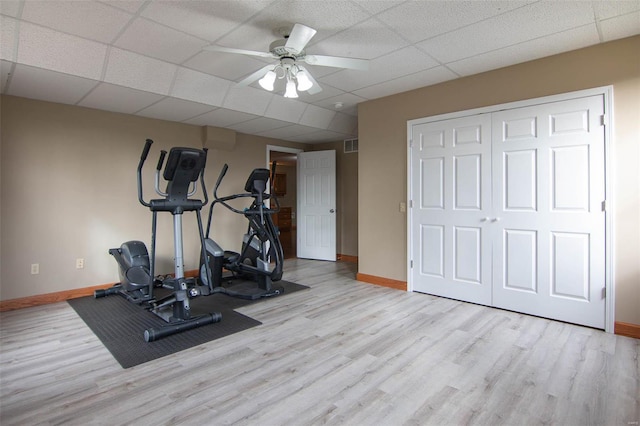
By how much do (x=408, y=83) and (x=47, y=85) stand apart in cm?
393

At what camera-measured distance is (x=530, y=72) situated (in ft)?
11.0

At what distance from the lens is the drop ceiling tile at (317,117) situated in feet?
16.8

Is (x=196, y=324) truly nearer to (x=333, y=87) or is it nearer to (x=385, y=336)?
(x=385, y=336)

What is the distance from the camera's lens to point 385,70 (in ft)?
11.8

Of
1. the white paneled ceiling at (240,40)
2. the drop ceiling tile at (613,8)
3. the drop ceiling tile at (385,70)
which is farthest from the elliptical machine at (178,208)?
the drop ceiling tile at (613,8)

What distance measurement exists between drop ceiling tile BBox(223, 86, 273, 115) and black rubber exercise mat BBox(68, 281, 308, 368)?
8.11ft

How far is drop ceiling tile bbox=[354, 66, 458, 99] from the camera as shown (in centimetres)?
368

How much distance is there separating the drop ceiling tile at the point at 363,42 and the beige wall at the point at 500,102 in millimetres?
1200

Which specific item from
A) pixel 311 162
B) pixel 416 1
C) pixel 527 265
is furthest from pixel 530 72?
pixel 311 162

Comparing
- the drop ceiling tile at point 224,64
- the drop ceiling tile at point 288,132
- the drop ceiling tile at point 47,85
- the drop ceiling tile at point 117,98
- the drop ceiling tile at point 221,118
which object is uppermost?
the drop ceiling tile at point 224,64

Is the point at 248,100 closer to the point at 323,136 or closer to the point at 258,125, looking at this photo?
the point at 258,125

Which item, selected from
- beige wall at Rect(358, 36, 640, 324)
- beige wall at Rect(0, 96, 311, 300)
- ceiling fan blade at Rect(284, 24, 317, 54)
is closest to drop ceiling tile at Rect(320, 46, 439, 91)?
beige wall at Rect(358, 36, 640, 324)

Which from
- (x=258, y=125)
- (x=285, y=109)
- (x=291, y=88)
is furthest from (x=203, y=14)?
(x=258, y=125)

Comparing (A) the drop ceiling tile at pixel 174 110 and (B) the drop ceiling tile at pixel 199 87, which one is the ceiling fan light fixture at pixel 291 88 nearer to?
(B) the drop ceiling tile at pixel 199 87
